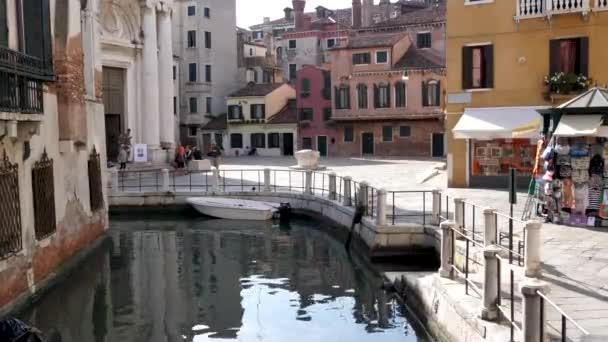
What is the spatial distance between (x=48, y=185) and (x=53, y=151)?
81 cm

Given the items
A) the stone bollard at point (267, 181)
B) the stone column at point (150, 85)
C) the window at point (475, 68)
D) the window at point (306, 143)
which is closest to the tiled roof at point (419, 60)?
the window at point (306, 143)

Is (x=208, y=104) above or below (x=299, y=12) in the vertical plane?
below

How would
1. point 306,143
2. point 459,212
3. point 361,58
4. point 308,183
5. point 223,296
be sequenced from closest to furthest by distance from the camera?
point 459,212
point 223,296
point 308,183
point 361,58
point 306,143

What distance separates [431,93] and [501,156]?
73.0 ft

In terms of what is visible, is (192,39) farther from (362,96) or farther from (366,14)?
(362,96)

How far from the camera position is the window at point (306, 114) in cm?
4906

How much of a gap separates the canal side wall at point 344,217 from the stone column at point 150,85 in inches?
374

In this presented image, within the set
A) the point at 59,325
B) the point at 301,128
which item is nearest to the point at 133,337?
the point at 59,325

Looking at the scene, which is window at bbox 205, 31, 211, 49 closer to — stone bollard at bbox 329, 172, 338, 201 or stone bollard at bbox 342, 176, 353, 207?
stone bollard at bbox 329, 172, 338, 201

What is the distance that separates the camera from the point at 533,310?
605 cm

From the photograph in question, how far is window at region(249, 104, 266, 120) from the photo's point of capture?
5066cm

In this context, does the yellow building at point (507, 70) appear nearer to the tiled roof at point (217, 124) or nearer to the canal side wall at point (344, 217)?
the canal side wall at point (344, 217)

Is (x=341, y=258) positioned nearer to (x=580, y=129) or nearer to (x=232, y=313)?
(x=232, y=313)

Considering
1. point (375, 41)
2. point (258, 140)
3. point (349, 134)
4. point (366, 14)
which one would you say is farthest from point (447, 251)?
point (366, 14)
